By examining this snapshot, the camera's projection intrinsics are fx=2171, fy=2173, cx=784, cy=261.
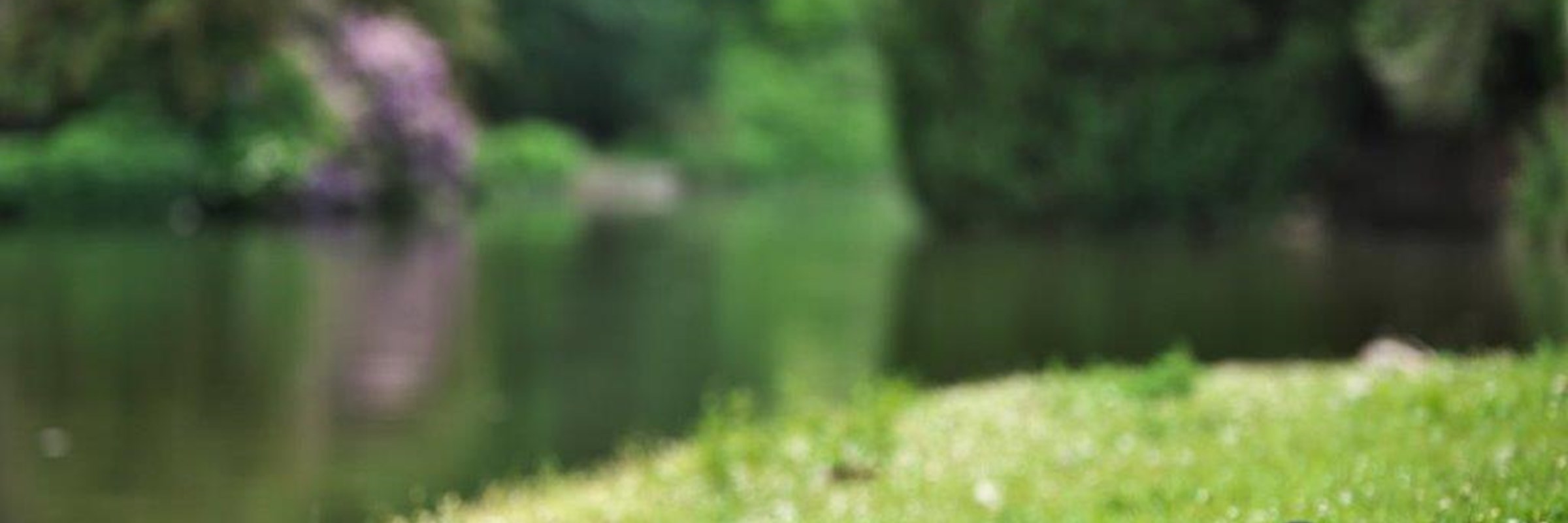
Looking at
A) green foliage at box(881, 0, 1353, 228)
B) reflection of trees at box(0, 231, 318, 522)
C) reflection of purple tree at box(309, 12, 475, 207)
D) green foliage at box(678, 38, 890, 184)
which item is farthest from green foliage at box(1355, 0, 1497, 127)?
green foliage at box(678, 38, 890, 184)

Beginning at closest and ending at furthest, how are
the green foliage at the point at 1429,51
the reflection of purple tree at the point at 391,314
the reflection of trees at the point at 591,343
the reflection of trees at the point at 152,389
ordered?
the reflection of trees at the point at 152,389
the reflection of trees at the point at 591,343
the reflection of purple tree at the point at 391,314
the green foliage at the point at 1429,51

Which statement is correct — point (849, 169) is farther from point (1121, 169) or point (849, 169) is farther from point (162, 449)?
point (162, 449)

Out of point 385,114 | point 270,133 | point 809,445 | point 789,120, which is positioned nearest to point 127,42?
point 270,133

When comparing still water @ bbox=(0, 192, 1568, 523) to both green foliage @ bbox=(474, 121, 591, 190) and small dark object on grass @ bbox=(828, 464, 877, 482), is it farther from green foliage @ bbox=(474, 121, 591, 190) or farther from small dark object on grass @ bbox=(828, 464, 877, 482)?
green foliage @ bbox=(474, 121, 591, 190)

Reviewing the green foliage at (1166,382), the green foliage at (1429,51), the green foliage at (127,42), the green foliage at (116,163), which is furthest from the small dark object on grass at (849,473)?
the green foliage at (116,163)

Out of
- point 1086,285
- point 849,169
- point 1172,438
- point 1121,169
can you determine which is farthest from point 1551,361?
point 849,169

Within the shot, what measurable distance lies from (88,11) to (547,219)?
850cm

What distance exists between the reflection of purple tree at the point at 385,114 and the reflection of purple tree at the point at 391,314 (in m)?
6.47

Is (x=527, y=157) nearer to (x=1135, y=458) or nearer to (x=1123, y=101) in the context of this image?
(x=1123, y=101)

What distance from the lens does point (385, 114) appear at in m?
37.4

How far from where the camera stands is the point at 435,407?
1342 centimetres

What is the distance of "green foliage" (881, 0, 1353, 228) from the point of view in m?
29.8

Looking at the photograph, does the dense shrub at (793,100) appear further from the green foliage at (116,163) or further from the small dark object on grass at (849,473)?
the small dark object on grass at (849,473)

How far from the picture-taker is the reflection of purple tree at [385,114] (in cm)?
3634
